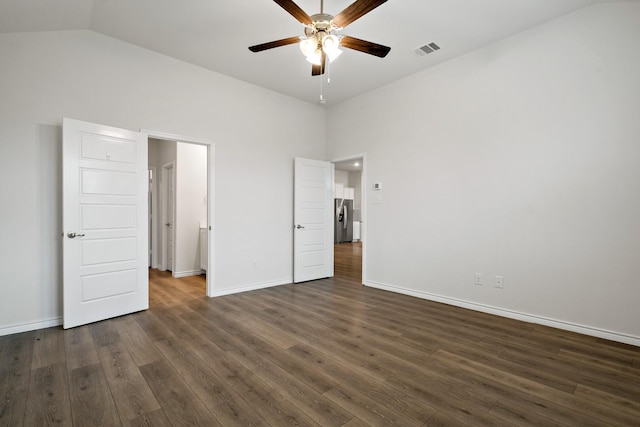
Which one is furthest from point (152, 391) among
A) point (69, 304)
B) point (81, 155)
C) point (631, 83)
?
point (631, 83)

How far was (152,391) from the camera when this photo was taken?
6.34 feet

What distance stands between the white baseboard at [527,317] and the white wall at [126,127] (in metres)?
2.12

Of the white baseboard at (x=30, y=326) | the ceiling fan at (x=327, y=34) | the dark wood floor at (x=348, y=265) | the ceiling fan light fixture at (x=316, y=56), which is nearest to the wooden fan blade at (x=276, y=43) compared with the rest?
the ceiling fan at (x=327, y=34)

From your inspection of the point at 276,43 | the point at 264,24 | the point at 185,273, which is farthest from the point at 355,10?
the point at 185,273

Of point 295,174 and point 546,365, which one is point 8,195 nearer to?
point 295,174

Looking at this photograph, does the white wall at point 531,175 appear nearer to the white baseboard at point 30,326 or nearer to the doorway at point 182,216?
the doorway at point 182,216

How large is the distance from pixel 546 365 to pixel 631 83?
2.59 m

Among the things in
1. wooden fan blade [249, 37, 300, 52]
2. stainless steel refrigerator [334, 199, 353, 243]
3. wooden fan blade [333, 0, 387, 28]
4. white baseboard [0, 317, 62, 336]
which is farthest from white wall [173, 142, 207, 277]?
stainless steel refrigerator [334, 199, 353, 243]

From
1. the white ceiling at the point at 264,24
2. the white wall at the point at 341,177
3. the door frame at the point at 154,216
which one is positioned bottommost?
the door frame at the point at 154,216

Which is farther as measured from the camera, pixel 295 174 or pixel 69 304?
pixel 295 174

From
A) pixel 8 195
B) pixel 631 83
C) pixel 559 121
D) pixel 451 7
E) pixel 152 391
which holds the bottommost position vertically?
pixel 152 391

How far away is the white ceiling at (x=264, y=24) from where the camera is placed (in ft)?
9.07

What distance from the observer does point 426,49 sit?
3.56 meters

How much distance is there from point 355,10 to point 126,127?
289cm
